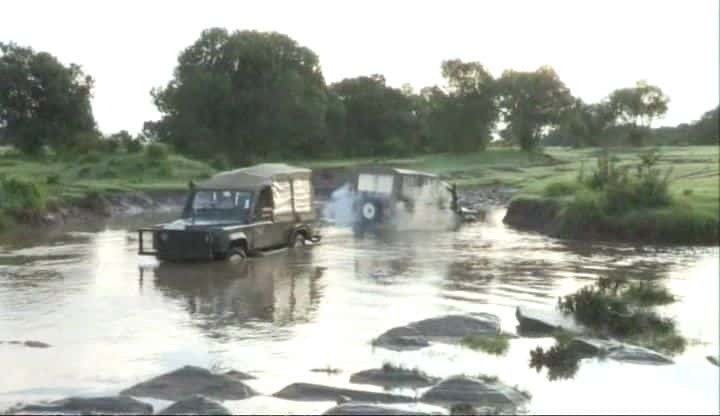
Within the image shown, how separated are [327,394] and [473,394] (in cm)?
147

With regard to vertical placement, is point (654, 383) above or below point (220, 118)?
below

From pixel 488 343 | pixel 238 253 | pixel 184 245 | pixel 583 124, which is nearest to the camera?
pixel 488 343

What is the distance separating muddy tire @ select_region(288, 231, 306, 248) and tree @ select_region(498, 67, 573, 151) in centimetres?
4942

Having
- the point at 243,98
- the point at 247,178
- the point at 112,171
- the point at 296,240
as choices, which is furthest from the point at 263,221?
the point at 243,98

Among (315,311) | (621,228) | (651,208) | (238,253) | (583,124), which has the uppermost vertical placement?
(583,124)

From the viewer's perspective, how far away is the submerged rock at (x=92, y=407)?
1009cm

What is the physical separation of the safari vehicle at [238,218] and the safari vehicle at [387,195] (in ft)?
32.7

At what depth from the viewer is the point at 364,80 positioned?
90.8 m

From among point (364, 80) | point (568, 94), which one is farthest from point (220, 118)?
point (568, 94)

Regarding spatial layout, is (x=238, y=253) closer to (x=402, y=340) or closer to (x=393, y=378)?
(x=402, y=340)

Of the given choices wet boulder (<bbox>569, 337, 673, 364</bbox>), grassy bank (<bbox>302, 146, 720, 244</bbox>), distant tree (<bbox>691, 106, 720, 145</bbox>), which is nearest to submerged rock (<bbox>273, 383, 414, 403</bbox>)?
wet boulder (<bbox>569, 337, 673, 364</bbox>)

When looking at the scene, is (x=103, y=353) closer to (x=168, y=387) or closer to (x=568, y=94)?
(x=168, y=387)

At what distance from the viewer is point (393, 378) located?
1144 cm

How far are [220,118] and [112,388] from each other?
65287 mm
